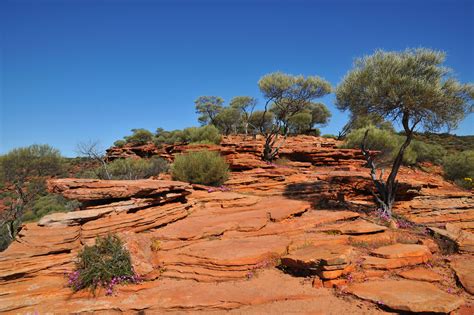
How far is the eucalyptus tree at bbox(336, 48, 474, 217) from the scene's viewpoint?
30.7ft

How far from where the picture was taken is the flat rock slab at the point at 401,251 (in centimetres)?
636

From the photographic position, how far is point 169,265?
6652 mm

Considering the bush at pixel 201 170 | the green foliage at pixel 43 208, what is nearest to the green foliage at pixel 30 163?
the green foliage at pixel 43 208

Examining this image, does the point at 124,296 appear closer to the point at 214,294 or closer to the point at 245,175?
the point at 214,294

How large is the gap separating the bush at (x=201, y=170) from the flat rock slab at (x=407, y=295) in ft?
27.3

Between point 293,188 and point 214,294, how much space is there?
7.49m

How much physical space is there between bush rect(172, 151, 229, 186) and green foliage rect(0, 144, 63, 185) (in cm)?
1637

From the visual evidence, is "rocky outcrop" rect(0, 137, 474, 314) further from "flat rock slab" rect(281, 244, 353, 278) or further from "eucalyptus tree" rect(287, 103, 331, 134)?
"eucalyptus tree" rect(287, 103, 331, 134)

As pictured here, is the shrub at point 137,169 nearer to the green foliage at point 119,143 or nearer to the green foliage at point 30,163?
the green foliage at point 30,163

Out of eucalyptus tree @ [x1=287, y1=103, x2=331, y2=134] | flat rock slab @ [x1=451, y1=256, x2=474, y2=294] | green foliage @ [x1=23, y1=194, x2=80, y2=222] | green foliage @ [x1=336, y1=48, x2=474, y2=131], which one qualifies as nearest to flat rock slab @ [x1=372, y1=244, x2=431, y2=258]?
flat rock slab @ [x1=451, y1=256, x2=474, y2=294]

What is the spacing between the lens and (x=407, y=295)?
4.95 metres

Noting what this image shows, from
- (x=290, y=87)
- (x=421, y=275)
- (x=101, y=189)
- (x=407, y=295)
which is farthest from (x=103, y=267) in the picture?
(x=290, y=87)

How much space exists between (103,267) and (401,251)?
6720mm

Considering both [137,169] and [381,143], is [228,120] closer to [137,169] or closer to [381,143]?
[381,143]
